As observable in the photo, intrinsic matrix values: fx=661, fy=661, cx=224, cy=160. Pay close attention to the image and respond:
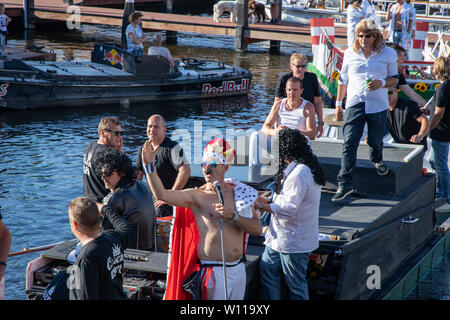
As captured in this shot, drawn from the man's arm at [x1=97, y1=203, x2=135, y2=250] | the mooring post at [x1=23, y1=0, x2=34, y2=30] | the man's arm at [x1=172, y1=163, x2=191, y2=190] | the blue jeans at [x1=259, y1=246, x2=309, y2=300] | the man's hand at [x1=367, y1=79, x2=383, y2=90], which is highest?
the mooring post at [x1=23, y1=0, x2=34, y2=30]

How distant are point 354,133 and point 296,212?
2033 millimetres

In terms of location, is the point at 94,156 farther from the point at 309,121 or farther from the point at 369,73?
the point at 369,73

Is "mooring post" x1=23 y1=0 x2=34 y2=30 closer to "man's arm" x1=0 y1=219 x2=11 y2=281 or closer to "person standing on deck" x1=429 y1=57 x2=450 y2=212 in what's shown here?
"person standing on deck" x1=429 y1=57 x2=450 y2=212

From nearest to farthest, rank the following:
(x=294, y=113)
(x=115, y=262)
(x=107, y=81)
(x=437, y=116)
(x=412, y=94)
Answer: (x=115, y=262) < (x=294, y=113) < (x=412, y=94) < (x=437, y=116) < (x=107, y=81)

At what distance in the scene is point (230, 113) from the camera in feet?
61.6

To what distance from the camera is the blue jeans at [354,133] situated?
7070 millimetres

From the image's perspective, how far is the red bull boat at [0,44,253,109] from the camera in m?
16.9

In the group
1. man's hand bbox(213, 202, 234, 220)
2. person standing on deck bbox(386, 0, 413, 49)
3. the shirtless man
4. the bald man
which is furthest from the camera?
person standing on deck bbox(386, 0, 413, 49)

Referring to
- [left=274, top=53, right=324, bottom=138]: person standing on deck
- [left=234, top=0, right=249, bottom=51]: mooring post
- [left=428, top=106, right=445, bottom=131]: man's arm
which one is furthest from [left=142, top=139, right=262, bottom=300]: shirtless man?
[left=234, top=0, right=249, bottom=51]: mooring post

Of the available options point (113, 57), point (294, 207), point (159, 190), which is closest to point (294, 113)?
point (294, 207)

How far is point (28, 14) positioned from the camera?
29656 mm

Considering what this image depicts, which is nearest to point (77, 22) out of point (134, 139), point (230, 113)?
point (230, 113)

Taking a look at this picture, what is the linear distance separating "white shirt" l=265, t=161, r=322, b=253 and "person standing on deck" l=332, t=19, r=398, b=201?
1857mm

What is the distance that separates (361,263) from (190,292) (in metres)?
2.25
